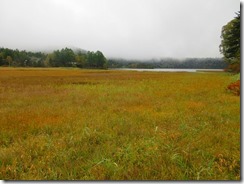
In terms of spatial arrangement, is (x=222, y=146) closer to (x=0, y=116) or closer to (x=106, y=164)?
(x=106, y=164)

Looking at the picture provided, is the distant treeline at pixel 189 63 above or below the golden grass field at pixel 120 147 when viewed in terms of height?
above

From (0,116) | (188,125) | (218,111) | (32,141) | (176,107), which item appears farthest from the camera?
(176,107)

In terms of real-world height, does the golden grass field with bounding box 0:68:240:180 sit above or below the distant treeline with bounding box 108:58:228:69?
below

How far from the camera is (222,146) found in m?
4.86

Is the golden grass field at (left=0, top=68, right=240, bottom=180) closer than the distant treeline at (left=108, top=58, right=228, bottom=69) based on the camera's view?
Yes

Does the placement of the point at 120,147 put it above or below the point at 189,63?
below

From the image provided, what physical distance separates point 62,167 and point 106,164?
808 mm

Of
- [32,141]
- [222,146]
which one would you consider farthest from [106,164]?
[222,146]

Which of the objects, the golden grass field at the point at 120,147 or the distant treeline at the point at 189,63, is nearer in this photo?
the golden grass field at the point at 120,147

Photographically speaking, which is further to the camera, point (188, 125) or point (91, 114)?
point (91, 114)

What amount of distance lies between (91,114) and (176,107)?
3.64 m

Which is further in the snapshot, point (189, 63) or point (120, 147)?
point (189, 63)

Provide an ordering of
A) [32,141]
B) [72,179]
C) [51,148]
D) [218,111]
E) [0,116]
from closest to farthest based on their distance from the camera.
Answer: [72,179]
[51,148]
[32,141]
[0,116]
[218,111]

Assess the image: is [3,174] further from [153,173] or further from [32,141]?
[153,173]
